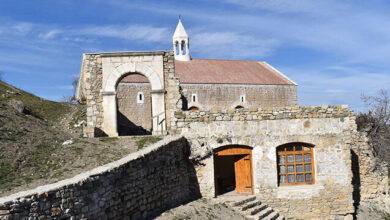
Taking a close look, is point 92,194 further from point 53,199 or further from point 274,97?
point 274,97

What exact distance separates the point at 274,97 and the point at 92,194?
2986 centimetres

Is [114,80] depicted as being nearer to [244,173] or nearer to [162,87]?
[162,87]

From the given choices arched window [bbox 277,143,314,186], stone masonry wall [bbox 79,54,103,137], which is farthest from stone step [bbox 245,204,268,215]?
stone masonry wall [bbox 79,54,103,137]

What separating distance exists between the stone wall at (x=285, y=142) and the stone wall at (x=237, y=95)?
734 inches

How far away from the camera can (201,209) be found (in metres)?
10.7

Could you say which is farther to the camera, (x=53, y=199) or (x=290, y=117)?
(x=290, y=117)

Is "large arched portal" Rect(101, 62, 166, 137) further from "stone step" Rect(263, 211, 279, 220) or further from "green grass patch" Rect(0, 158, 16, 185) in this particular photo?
"green grass patch" Rect(0, 158, 16, 185)

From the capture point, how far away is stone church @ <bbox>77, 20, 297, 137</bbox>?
15.0 m

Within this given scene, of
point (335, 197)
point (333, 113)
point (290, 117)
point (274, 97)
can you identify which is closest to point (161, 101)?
point (290, 117)

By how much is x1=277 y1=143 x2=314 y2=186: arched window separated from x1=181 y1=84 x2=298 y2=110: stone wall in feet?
61.8

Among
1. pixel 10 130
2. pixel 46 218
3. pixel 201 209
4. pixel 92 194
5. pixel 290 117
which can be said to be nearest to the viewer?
pixel 46 218

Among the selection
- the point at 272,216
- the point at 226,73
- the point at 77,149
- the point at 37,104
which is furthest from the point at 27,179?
the point at 226,73

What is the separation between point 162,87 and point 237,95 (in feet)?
62.1

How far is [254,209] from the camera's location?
11820 millimetres
